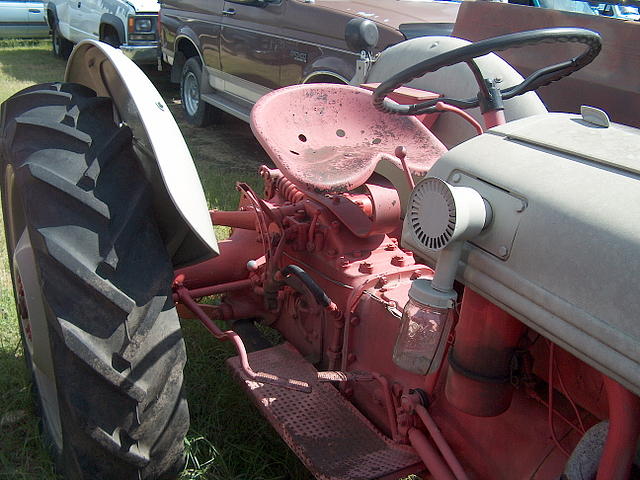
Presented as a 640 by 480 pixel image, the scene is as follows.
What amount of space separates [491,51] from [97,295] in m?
1.03

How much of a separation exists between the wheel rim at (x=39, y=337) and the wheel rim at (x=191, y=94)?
17.5ft

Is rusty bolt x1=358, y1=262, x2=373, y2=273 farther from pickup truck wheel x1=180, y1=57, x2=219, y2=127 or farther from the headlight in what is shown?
the headlight

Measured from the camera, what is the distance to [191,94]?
725cm

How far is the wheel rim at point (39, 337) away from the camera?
1750mm

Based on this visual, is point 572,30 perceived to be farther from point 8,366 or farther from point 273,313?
point 8,366

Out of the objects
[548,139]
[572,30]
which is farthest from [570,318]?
[572,30]

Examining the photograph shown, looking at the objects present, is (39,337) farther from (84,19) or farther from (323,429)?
(84,19)

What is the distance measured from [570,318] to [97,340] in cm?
105

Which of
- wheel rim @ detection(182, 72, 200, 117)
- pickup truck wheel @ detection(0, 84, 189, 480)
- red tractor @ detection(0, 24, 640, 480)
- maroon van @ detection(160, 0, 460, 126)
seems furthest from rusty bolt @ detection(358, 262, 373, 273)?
wheel rim @ detection(182, 72, 200, 117)

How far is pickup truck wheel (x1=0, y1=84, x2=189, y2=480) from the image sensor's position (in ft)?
5.04

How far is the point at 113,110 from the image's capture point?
6.31ft

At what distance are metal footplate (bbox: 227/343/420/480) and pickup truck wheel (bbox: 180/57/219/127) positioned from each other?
523 centimetres

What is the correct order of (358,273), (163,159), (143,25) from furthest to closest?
(143,25) < (358,273) < (163,159)

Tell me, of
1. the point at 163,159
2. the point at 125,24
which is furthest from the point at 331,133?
the point at 125,24
